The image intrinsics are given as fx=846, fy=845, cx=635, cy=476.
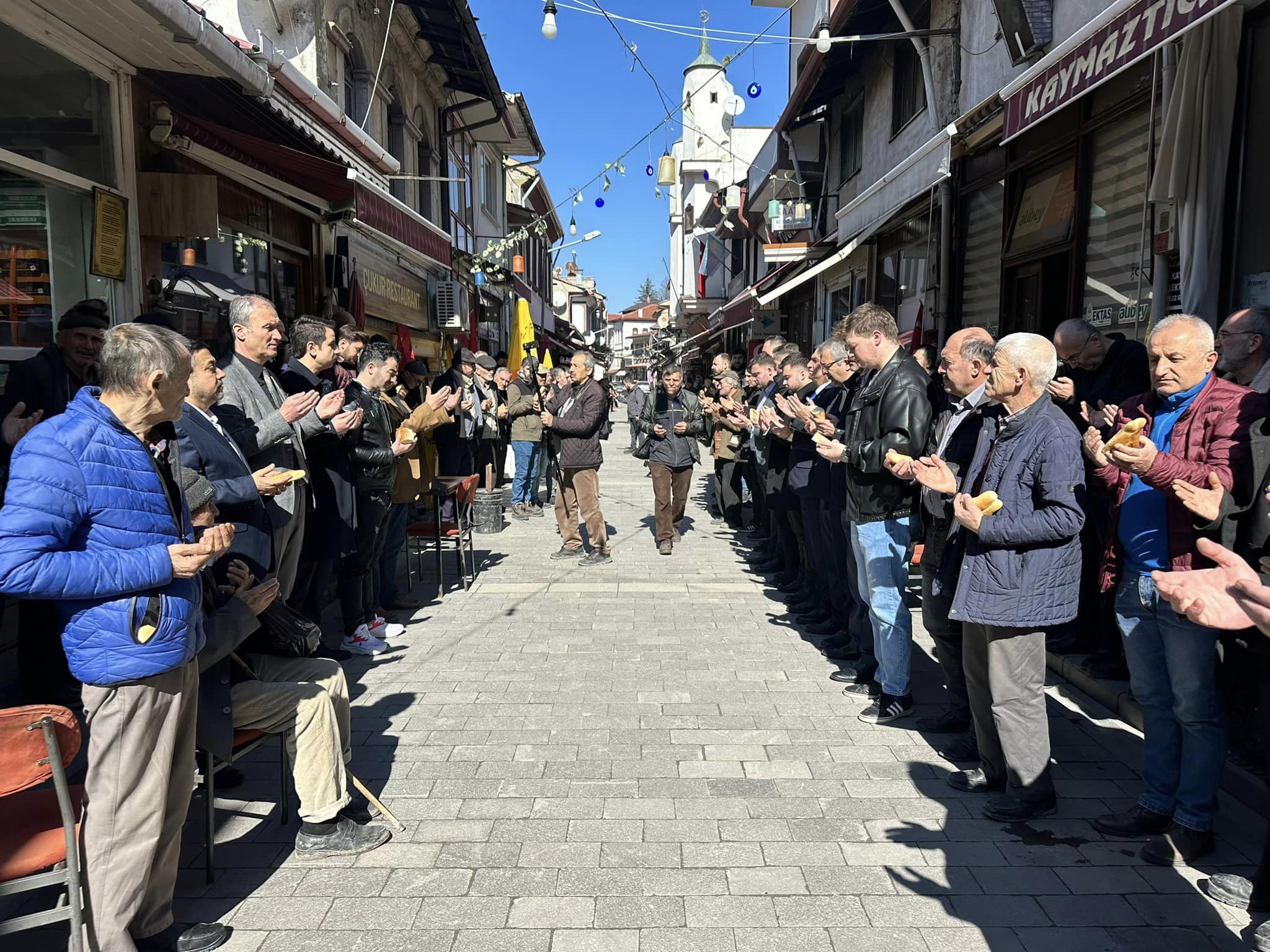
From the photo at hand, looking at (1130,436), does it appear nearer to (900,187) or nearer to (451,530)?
(451,530)

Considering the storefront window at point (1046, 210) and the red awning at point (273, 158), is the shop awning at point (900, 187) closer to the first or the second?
the storefront window at point (1046, 210)

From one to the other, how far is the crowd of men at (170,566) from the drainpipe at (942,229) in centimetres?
732

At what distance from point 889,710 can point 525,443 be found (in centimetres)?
788

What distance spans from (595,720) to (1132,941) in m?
2.60

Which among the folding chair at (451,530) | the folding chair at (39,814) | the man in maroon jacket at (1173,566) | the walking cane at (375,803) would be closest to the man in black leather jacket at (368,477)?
the folding chair at (451,530)

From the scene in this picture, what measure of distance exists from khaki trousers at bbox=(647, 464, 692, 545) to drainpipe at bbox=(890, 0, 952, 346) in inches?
138

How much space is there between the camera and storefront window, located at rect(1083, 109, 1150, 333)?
20.7 feet

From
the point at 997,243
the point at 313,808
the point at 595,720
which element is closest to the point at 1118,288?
the point at 997,243

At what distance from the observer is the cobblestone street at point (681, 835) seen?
2.79 metres

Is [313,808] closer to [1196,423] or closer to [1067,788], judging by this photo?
[1067,788]

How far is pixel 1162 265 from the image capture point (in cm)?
574

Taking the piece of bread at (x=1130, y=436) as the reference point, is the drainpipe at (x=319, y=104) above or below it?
above

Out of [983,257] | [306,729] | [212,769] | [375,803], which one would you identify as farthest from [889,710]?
[983,257]

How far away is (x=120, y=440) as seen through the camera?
2.42 m
